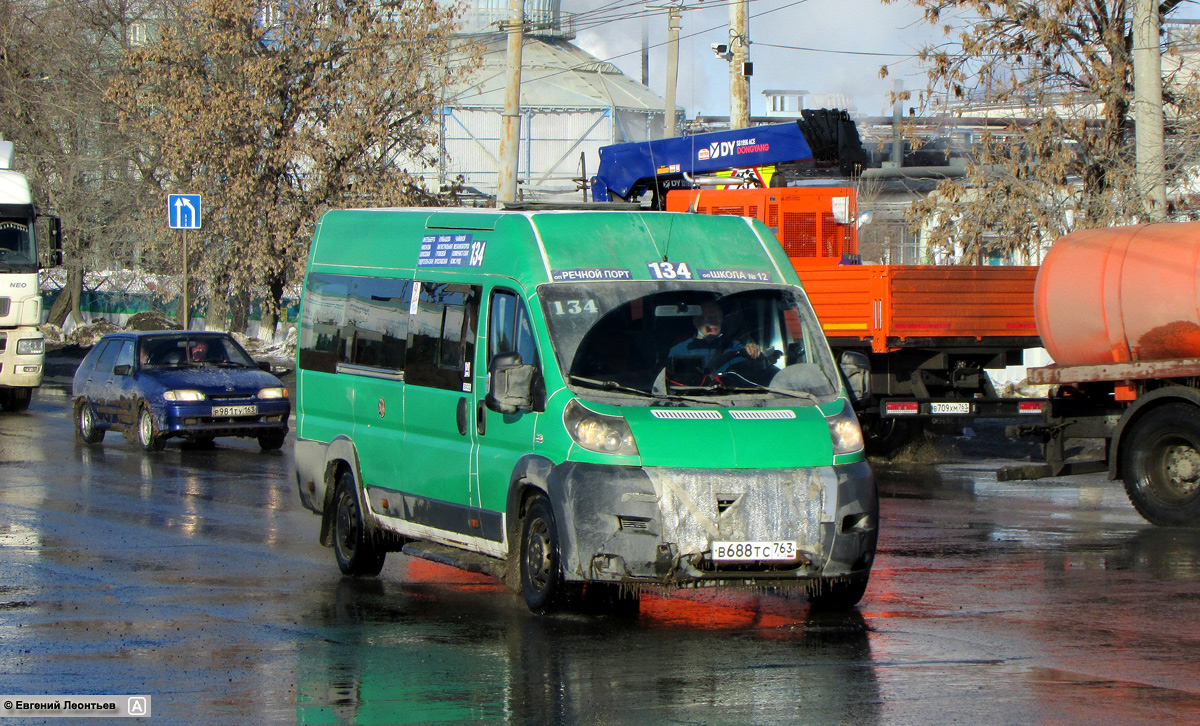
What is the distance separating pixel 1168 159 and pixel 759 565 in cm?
1496

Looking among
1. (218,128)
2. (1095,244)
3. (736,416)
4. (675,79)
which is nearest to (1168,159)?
(1095,244)

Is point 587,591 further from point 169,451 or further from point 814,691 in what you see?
point 169,451

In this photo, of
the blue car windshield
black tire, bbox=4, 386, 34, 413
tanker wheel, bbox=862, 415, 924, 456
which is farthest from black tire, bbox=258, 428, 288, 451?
black tire, bbox=4, 386, 34, 413

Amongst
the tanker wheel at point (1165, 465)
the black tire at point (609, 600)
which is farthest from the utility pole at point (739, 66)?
the black tire at point (609, 600)

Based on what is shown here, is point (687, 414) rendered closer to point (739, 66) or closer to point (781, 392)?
point (781, 392)

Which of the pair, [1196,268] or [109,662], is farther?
[1196,268]

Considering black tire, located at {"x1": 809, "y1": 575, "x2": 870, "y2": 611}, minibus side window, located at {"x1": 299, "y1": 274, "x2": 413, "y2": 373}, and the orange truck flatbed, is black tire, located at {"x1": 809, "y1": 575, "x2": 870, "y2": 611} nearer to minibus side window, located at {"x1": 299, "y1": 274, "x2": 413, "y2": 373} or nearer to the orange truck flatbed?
minibus side window, located at {"x1": 299, "y1": 274, "x2": 413, "y2": 373}

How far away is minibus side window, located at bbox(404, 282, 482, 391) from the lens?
9109mm

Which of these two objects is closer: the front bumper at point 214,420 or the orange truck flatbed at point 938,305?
the orange truck flatbed at point 938,305

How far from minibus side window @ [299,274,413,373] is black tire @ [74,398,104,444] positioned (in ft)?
34.3

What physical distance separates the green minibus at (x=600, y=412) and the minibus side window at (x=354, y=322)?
3 centimetres

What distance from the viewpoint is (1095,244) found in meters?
13.2

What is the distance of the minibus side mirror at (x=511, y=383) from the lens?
27.1 ft

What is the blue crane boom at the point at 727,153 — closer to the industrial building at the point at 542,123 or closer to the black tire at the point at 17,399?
the black tire at the point at 17,399
